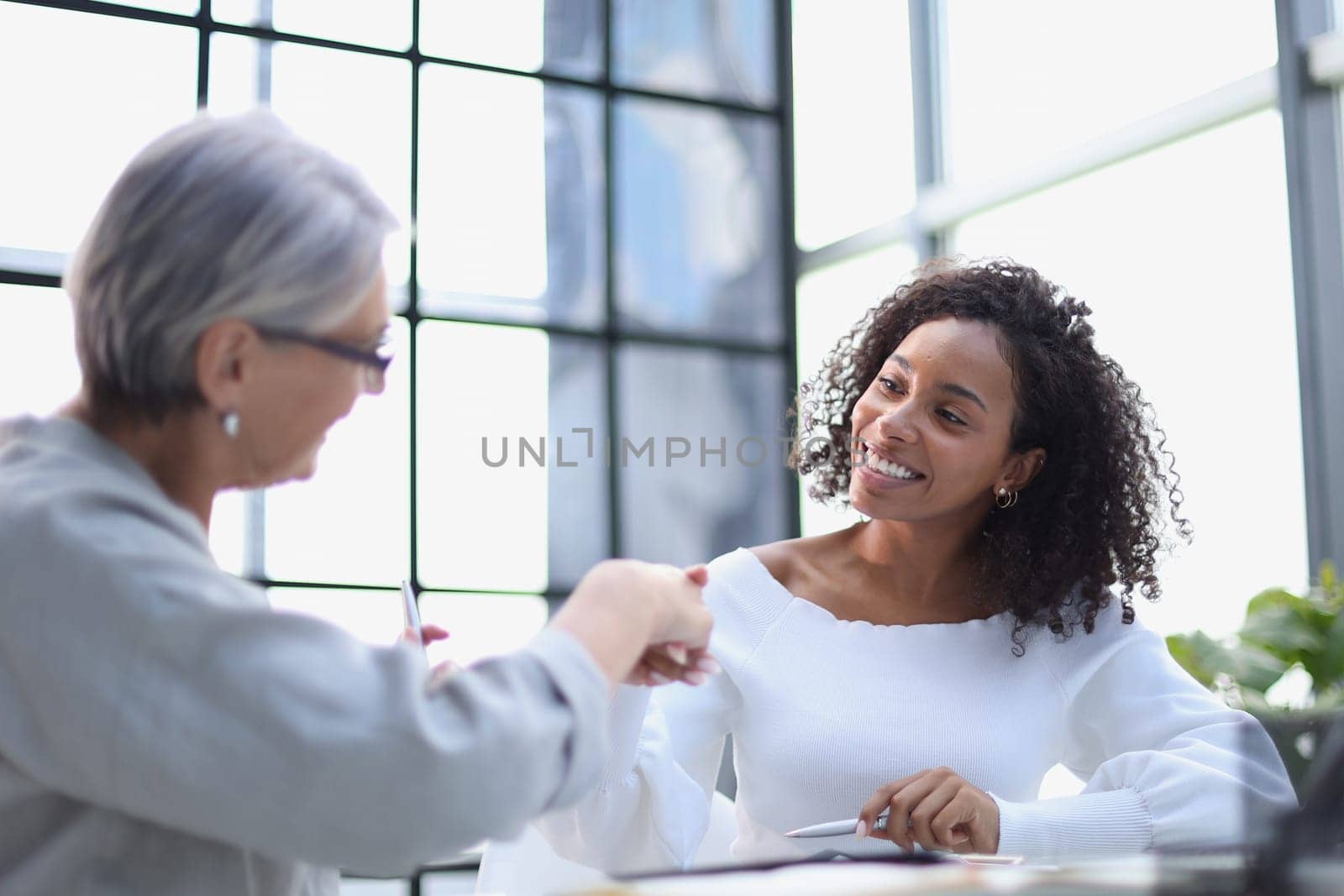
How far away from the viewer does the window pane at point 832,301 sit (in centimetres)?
428

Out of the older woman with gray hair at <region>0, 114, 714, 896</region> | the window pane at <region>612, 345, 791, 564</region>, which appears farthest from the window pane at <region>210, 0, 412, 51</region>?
the older woman with gray hair at <region>0, 114, 714, 896</region>

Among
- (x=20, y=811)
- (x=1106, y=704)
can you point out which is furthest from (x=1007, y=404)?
(x=20, y=811)

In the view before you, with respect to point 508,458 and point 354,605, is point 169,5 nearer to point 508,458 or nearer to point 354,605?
point 508,458

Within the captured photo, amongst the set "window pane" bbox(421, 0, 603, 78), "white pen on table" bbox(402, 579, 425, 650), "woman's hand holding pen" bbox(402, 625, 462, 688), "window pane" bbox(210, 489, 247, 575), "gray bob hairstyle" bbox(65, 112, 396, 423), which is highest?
"window pane" bbox(421, 0, 603, 78)

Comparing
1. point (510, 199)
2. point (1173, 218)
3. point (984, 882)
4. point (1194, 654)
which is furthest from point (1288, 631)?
point (510, 199)

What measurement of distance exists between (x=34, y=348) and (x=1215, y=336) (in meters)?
2.96

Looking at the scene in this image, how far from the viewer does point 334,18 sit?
3.76m

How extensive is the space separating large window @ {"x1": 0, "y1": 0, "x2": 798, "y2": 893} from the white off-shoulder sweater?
177 centimetres

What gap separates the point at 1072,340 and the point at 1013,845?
863mm

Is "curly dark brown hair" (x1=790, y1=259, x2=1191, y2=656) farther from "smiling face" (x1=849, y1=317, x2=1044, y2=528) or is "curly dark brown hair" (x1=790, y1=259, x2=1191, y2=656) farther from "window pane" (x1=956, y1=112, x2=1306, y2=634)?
"window pane" (x1=956, y1=112, x2=1306, y2=634)

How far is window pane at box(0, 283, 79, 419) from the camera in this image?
330cm

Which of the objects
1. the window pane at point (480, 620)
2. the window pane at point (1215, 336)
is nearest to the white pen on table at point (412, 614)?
the window pane at point (1215, 336)

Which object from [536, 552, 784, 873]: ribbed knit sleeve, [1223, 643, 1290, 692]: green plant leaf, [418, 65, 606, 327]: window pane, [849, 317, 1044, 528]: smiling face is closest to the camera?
[536, 552, 784, 873]: ribbed knit sleeve

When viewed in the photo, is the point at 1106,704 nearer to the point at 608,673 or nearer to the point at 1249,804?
the point at 1249,804
